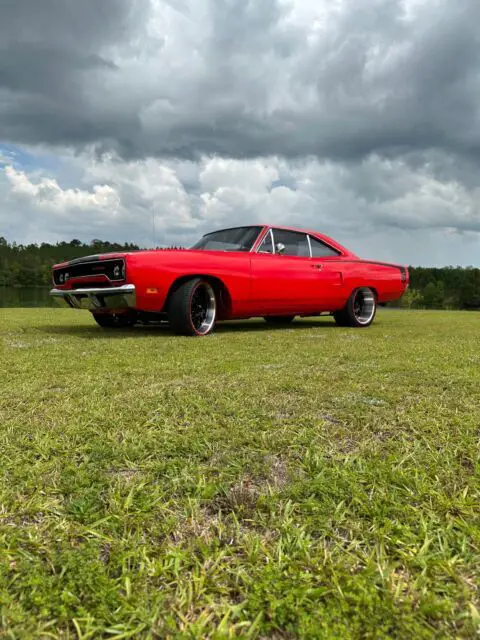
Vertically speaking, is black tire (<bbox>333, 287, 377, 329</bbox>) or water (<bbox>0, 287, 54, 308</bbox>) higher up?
water (<bbox>0, 287, 54, 308</bbox>)

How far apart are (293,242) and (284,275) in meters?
0.73

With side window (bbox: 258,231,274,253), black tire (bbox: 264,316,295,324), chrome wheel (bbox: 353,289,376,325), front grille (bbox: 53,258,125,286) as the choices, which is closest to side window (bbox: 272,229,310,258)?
side window (bbox: 258,231,274,253)

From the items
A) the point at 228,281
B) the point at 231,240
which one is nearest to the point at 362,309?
the point at 231,240

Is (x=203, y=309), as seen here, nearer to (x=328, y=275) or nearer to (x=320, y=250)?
(x=328, y=275)

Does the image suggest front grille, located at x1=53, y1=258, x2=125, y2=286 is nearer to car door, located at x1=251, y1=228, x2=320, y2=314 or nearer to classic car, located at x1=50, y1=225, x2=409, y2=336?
classic car, located at x1=50, y1=225, x2=409, y2=336

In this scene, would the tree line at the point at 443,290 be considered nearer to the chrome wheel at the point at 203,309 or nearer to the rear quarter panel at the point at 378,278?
the rear quarter panel at the point at 378,278

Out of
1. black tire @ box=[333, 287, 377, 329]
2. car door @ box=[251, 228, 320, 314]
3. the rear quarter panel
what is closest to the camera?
car door @ box=[251, 228, 320, 314]

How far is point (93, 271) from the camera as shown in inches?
211

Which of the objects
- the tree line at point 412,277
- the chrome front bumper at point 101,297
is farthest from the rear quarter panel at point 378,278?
the tree line at point 412,277

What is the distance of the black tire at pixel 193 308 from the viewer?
526 cm

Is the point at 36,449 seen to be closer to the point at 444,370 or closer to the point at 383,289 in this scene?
the point at 444,370

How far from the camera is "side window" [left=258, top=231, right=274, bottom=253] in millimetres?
6311

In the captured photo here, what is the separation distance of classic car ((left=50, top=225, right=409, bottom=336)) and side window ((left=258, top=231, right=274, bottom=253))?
0.01 metres

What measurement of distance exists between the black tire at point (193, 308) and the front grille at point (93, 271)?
69cm
